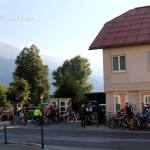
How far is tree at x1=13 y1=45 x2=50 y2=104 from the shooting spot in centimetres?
7919

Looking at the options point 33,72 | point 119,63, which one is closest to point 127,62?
point 119,63

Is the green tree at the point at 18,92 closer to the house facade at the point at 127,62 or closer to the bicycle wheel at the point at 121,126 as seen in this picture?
the house facade at the point at 127,62

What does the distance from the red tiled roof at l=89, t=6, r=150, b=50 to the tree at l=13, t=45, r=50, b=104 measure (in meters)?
47.5

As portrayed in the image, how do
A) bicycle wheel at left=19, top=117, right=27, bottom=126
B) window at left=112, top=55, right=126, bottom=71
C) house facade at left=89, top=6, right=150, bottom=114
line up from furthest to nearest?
1. bicycle wheel at left=19, top=117, right=27, bottom=126
2. window at left=112, top=55, right=126, bottom=71
3. house facade at left=89, top=6, right=150, bottom=114

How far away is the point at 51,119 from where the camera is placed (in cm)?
3294

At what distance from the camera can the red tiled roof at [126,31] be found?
28406 mm

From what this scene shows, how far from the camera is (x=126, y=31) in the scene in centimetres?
2988

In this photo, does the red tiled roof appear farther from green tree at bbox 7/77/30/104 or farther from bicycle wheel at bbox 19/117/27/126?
green tree at bbox 7/77/30/104

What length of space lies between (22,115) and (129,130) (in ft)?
37.0

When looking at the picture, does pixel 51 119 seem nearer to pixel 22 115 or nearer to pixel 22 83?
pixel 22 115

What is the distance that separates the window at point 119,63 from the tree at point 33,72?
161ft

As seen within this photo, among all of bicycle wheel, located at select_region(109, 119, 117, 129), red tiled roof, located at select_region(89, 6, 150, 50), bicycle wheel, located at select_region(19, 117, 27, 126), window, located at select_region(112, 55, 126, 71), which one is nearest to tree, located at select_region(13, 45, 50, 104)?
bicycle wheel, located at select_region(19, 117, 27, 126)

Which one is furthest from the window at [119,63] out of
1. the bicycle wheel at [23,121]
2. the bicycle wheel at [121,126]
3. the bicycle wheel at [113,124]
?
the bicycle wheel at [23,121]

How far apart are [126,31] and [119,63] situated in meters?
2.53
